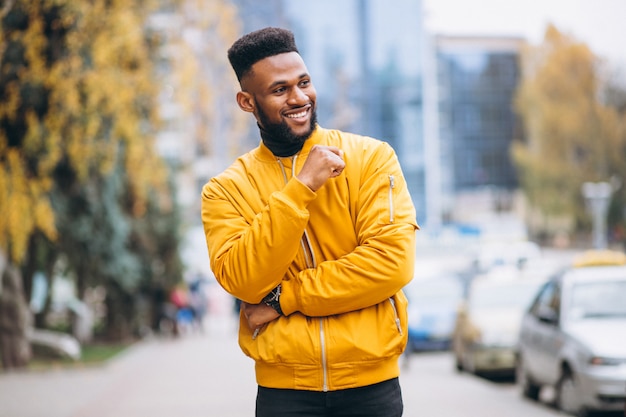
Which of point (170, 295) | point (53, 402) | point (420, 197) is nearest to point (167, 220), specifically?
point (170, 295)

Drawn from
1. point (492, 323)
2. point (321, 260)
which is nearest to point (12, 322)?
point (492, 323)

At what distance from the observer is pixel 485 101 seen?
116 meters

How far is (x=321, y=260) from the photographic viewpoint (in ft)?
11.5

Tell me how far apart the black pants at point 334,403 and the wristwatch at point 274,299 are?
25cm

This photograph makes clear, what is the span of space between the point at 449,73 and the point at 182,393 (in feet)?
332

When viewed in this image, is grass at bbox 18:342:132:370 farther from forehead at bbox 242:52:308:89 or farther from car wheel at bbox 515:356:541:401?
forehead at bbox 242:52:308:89

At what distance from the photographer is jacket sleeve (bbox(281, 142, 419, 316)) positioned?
3348mm

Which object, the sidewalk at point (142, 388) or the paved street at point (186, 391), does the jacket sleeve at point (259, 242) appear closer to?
the paved street at point (186, 391)

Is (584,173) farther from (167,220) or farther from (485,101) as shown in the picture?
(485,101)

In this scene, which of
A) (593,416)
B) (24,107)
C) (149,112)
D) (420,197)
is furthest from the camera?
(420,197)

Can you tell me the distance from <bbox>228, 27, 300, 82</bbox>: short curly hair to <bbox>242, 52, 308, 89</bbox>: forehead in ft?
0.06

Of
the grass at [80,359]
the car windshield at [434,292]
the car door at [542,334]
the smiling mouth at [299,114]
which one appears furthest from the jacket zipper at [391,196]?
the car windshield at [434,292]

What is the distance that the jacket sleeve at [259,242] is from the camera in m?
3.32

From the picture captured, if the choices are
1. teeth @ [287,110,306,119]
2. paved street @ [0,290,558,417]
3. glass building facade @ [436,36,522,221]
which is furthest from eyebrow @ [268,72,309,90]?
glass building facade @ [436,36,522,221]
